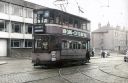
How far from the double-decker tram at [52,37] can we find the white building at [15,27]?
23.9m

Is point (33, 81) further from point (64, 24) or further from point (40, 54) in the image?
point (64, 24)

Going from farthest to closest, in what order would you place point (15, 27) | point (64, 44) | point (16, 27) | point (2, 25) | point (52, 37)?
point (16, 27) → point (15, 27) → point (2, 25) → point (64, 44) → point (52, 37)

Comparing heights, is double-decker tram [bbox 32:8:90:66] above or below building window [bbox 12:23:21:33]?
below

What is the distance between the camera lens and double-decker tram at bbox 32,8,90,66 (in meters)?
22.6

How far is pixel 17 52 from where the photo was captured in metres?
49.3

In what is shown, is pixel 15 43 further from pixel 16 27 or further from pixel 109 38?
pixel 109 38

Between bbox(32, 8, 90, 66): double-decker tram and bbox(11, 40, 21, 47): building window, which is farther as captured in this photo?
bbox(11, 40, 21, 47): building window

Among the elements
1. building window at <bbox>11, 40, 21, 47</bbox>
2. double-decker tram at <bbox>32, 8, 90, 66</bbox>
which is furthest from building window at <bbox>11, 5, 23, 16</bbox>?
double-decker tram at <bbox>32, 8, 90, 66</bbox>

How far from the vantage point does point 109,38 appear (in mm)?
107812

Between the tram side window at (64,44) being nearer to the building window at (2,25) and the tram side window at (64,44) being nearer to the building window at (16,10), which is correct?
the building window at (2,25)

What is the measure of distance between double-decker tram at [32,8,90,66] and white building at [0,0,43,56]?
23881 millimetres

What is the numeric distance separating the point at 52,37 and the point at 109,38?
286 ft

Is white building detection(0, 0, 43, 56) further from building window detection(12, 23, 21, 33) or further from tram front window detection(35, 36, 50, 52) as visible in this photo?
tram front window detection(35, 36, 50, 52)

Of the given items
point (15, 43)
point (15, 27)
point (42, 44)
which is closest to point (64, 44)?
point (42, 44)
